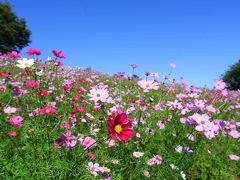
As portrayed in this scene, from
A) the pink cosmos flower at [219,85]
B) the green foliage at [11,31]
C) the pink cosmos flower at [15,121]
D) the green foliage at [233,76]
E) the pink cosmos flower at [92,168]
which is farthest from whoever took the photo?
the green foliage at [11,31]

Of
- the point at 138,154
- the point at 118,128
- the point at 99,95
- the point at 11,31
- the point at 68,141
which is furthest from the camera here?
the point at 11,31

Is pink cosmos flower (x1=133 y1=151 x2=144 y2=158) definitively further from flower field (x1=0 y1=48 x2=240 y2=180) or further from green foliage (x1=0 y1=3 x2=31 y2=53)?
green foliage (x1=0 y1=3 x2=31 y2=53)

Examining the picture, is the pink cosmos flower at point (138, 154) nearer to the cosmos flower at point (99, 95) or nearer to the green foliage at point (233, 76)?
the cosmos flower at point (99, 95)

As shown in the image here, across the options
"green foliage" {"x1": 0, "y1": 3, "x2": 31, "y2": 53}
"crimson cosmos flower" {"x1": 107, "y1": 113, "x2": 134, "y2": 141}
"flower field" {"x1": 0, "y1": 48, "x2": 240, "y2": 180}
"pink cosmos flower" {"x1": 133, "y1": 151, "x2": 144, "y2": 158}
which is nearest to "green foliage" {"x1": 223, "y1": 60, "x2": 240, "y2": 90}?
"green foliage" {"x1": 0, "y1": 3, "x2": 31, "y2": 53}

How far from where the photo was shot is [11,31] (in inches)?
1437

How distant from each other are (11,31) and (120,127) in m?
36.5

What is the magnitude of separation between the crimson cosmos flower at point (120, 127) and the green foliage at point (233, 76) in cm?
2934

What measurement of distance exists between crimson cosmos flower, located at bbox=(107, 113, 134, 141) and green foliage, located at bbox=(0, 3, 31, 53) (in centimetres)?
3461

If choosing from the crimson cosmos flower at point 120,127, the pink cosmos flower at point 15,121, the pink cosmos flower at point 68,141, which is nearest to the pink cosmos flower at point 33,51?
the pink cosmos flower at point 15,121

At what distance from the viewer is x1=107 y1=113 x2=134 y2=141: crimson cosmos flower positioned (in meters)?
2.31

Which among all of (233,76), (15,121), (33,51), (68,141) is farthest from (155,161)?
(233,76)

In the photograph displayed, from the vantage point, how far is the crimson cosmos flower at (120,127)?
2.31 meters

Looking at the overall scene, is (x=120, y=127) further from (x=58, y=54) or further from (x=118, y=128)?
(x=58, y=54)

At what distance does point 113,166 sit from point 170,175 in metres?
0.64
